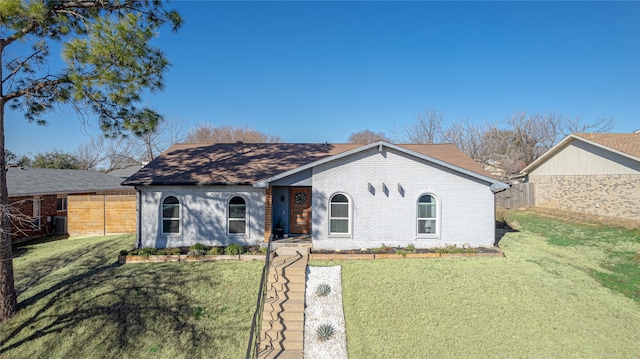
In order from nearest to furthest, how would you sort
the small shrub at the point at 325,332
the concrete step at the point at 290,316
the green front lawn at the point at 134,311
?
1. the green front lawn at the point at 134,311
2. the small shrub at the point at 325,332
3. the concrete step at the point at 290,316

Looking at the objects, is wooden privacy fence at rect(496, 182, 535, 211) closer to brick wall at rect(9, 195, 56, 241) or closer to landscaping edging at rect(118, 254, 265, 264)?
landscaping edging at rect(118, 254, 265, 264)

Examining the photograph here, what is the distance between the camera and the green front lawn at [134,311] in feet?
22.9

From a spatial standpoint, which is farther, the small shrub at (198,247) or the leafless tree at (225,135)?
the leafless tree at (225,135)

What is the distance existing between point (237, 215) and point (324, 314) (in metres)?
5.95

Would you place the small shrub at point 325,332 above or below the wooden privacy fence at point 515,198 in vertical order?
below

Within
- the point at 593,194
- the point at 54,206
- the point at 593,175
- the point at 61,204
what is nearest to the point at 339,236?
the point at 593,194

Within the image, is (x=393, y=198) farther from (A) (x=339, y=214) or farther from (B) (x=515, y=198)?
(B) (x=515, y=198)

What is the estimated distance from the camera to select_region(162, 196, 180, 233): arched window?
40.0 ft

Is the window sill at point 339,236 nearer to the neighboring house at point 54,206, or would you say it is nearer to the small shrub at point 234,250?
the small shrub at point 234,250

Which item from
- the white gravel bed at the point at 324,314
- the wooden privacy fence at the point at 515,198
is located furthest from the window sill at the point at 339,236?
the wooden privacy fence at the point at 515,198

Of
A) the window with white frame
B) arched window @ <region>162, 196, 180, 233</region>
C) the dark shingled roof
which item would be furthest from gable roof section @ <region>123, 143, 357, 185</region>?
the window with white frame

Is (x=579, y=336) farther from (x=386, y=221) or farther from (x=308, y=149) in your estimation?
(x=308, y=149)

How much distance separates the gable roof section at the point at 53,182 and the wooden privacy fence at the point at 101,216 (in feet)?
6.62

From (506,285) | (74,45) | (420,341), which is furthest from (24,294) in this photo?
(506,285)
